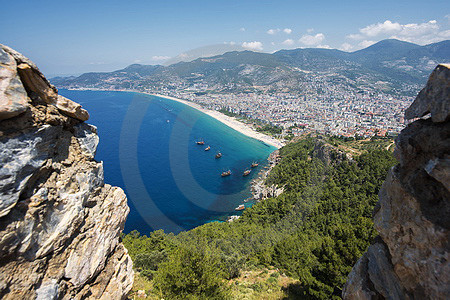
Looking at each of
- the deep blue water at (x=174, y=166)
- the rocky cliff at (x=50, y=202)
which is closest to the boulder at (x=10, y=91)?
the rocky cliff at (x=50, y=202)

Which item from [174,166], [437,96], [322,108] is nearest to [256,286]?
[437,96]

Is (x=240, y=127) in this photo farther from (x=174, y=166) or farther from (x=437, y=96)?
(x=437, y=96)

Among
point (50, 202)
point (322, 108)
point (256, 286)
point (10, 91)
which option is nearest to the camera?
point (10, 91)

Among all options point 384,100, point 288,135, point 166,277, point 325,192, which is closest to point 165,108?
point 288,135

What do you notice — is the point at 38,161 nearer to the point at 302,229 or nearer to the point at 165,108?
the point at 302,229

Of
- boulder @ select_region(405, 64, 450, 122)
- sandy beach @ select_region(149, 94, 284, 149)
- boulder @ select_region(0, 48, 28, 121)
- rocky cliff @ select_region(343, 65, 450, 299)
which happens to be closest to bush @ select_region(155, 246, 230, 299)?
rocky cliff @ select_region(343, 65, 450, 299)

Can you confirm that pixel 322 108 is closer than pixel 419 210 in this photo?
No

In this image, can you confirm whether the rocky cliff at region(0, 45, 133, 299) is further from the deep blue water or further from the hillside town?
the hillside town

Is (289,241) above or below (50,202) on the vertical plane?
below
